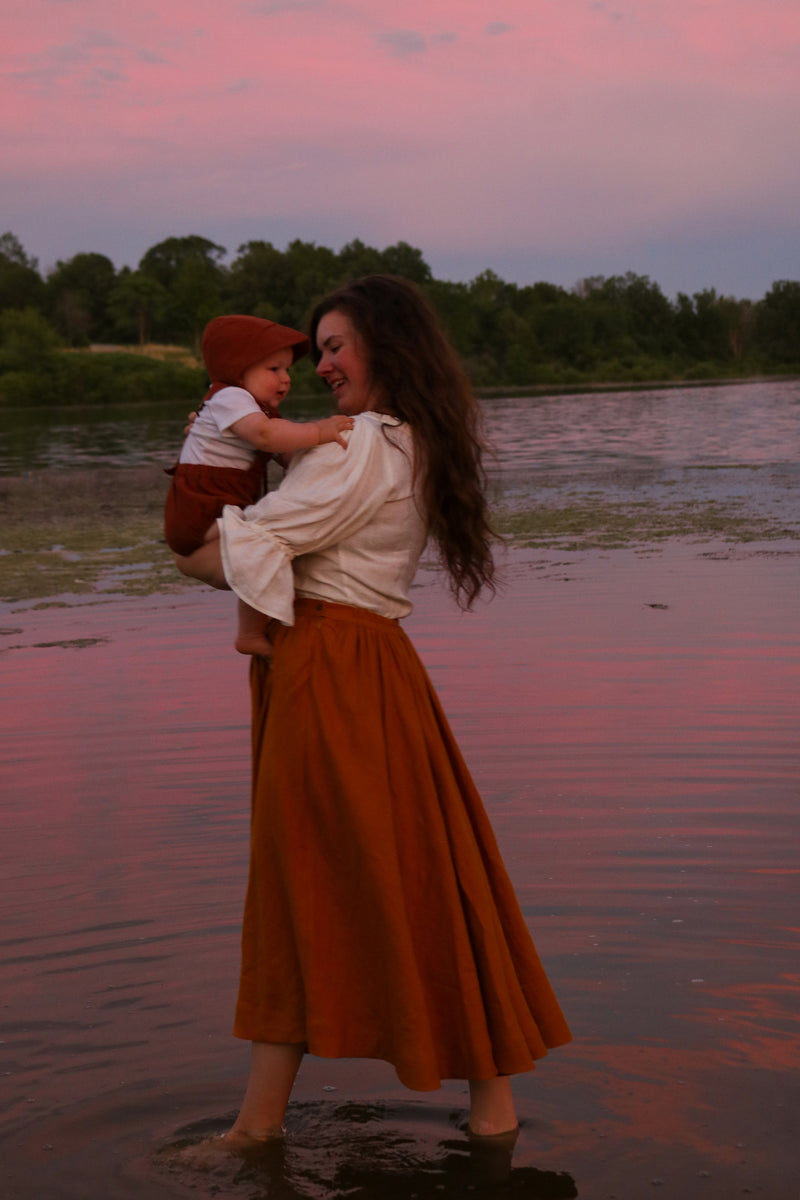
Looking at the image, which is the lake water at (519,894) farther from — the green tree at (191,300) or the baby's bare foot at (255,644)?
the green tree at (191,300)

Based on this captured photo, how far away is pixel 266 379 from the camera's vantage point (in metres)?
2.90

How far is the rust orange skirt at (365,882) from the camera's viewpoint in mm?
2762

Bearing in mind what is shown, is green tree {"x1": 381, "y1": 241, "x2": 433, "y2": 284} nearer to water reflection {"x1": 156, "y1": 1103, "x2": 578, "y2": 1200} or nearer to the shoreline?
the shoreline

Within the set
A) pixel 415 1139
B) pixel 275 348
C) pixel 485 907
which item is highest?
pixel 275 348

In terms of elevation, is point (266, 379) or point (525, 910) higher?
point (266, 379)

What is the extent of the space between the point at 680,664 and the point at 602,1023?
155 inches

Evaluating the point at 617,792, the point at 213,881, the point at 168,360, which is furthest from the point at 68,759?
the point at 168,360

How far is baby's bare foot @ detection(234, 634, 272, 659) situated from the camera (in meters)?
2.86

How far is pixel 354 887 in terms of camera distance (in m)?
Result: 2.79

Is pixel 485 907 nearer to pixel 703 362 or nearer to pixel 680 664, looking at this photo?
pixel 680 664

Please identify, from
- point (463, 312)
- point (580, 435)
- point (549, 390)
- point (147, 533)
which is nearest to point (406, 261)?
point (463, 312)

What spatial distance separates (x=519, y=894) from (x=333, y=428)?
85.7 inches

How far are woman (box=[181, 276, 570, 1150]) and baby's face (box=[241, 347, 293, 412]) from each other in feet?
0.34

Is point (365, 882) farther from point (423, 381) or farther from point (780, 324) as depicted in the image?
point (780, 324)
